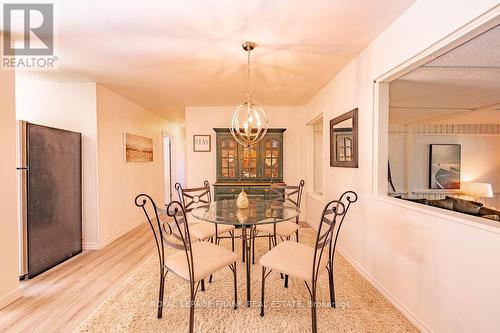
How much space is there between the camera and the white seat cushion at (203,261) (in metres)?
1.61

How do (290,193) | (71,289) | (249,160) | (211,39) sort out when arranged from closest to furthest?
(211,39)
(71,289)
(290,193)
(249,160)

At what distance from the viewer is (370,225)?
2.25 meters

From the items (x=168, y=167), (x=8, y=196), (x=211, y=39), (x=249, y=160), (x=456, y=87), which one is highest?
(x=211, y=39)

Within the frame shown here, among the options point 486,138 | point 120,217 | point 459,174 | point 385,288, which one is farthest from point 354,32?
point 486,138

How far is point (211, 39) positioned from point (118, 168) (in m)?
2.75

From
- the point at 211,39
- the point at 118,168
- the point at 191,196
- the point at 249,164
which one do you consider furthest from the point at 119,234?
the point at 211,39

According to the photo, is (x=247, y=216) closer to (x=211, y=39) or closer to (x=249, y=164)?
(x=211, y=39)

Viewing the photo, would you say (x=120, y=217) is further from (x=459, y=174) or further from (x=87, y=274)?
(x=459, y=174)

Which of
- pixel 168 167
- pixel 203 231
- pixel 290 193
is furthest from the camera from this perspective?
pixel 168 167

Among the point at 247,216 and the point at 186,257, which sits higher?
the point at 247,216

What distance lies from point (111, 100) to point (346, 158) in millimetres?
3624

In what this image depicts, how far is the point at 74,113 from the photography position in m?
3.16

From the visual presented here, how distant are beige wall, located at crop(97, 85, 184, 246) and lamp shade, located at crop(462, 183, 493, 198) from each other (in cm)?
660

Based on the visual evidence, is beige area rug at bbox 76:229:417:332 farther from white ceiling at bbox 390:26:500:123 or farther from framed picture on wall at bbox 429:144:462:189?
framed picture on wall at bbox 429:144:462:189
